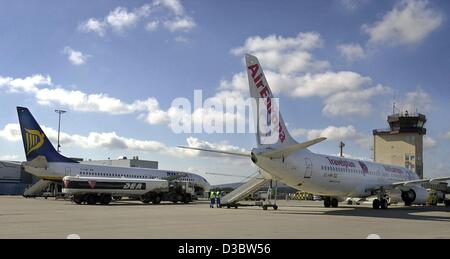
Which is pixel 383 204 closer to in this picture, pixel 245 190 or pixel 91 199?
pixel 245 190

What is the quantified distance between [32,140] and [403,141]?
57431 millimetres

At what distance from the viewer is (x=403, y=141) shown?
77625mm

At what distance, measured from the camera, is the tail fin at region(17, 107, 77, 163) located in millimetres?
46906

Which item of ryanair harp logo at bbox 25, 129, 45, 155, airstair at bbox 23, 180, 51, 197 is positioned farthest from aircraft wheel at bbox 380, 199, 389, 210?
airstair at bbox 23, 180, 51, 197

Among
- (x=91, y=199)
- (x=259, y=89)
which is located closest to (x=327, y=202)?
(x=259, y=89)

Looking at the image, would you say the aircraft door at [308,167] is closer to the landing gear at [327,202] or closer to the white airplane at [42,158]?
the landing gear at [327,202]

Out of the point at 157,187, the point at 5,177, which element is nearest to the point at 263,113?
the point at 157,187

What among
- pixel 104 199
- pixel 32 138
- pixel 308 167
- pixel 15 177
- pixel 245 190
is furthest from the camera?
pixel 15 177

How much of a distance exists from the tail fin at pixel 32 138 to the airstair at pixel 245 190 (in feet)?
72.3

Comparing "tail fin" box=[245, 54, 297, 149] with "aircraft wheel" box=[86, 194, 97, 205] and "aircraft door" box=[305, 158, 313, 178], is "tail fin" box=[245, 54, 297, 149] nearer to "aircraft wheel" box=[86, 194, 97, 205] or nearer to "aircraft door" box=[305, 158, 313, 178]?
"aircraft door" box=[305, 158, 313, 178]
